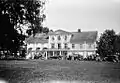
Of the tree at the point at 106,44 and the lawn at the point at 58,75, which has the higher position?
the tree at the point at 106,44

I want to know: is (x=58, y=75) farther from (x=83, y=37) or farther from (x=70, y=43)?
(x=70, y=43)

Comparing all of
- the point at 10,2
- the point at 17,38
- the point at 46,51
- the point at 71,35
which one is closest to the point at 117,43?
the point at 71,35

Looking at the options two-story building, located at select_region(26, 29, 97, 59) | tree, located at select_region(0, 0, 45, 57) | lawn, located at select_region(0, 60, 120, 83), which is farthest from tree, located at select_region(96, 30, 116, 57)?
lawn, located at select_region(0, 60, 120, 83)

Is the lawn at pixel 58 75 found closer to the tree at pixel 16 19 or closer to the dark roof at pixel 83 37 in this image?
the tree at pixel 16 19

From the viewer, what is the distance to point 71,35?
8156cm

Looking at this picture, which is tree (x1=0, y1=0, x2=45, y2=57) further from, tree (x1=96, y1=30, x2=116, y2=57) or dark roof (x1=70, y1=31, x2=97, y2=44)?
dark roof (x1=70, y1=31, x2=97, y2=44)

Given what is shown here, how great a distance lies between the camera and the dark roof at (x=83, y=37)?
77250mm

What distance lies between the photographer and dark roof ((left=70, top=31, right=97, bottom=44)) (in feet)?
253

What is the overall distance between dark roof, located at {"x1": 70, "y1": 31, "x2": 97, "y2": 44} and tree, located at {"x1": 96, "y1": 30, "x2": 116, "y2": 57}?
5.15m

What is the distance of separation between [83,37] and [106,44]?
11.5 metres

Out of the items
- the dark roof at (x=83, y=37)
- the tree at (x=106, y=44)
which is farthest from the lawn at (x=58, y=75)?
the dark roof at (x=83, y=37)

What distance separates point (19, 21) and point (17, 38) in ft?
9.75

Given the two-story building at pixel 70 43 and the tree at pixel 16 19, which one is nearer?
the tree at pixel 16 19

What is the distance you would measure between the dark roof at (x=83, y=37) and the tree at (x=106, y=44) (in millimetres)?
5151
